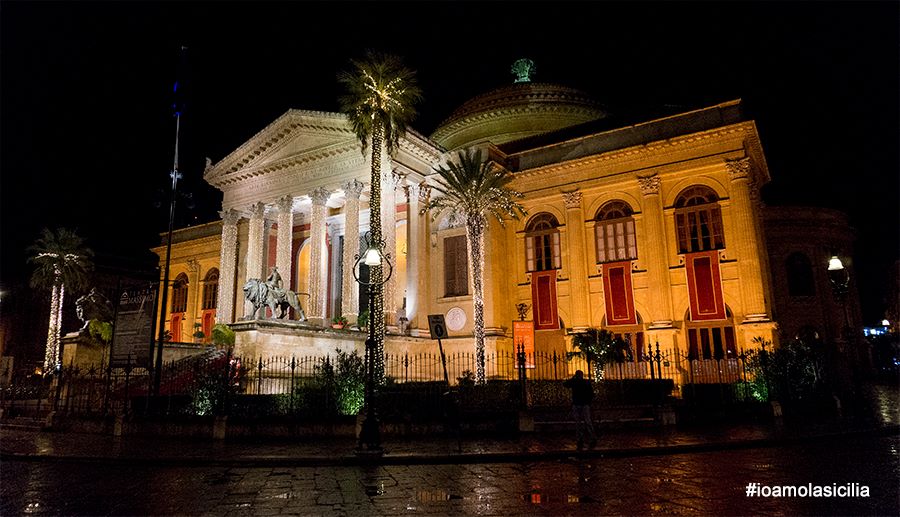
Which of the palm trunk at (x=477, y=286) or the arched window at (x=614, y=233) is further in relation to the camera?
the arched window at (x=614, y=233)

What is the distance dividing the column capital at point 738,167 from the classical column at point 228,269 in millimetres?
27212

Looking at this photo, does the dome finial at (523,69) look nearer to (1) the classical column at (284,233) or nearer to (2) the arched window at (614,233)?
(2) the arched window at (614,233)

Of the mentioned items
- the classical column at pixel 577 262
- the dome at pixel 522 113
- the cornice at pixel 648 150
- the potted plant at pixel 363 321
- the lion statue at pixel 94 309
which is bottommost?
the potted plant at pixel 363 321

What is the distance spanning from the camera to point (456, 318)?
1166 inches

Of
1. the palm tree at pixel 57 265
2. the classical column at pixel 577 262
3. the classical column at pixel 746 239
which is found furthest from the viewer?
the palm tree at pixel 57 265

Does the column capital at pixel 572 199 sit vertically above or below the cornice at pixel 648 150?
below

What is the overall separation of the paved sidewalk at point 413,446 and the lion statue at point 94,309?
339 inches

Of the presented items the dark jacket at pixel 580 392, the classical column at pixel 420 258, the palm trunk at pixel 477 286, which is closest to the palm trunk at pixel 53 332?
the classical column at pixel 420 258

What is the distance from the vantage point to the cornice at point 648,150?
2541cm

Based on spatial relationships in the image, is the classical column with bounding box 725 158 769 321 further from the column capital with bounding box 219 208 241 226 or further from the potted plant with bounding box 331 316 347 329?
the column capital with bounding box 219 208 241 226

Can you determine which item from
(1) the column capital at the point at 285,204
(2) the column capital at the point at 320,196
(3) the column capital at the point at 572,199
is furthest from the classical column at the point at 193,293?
(3) the column capital at the point at 572,199

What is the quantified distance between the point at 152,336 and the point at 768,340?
908 inches

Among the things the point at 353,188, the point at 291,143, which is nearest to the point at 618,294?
the point at 353,188

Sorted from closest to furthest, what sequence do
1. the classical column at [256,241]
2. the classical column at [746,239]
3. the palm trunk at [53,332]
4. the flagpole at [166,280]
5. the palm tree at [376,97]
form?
the flagpole at [166,280] → the palm tree at [376,97] → the classical column at [746,239] → the classical column at [256,241] → the palm trunk at [53,332]
